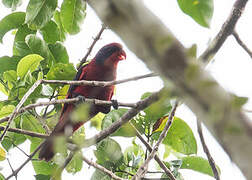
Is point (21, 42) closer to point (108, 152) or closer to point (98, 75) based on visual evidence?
point (98, 75)

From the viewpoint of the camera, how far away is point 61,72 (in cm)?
286

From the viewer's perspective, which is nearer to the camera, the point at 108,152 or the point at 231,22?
the point at 231,22

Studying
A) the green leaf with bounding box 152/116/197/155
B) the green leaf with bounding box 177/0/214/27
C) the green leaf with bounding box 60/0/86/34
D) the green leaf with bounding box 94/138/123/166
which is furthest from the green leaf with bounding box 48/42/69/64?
the green leaf with bounding box 177/0/214/27

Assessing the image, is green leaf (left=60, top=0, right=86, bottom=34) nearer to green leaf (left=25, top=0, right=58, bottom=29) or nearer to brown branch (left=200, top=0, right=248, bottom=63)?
green leaf (left=25, top=0, right=58, bottom=29)

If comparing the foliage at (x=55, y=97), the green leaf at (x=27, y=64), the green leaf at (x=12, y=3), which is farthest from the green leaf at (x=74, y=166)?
the green leaf at (x=12, y=3)

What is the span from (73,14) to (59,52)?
0.37m

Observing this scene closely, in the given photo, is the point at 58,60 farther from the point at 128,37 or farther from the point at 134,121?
the point at 128,37

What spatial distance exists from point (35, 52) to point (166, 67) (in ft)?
8.29

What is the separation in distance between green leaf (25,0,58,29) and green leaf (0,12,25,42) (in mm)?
340

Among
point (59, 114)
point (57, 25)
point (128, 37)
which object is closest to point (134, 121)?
point (59, 114)

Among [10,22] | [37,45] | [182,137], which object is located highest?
[10,22]

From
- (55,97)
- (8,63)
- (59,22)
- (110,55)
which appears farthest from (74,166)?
(110,55)

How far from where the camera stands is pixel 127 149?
304 cm

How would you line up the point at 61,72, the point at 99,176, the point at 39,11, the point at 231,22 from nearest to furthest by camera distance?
the point at 231,22, the point at 99,176, the point at 39,11, the point at 61,72
